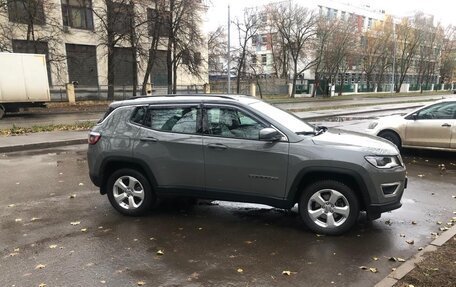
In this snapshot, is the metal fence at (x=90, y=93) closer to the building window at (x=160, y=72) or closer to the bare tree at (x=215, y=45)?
the building window at (x=160, y=72)

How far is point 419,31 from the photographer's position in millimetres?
70625

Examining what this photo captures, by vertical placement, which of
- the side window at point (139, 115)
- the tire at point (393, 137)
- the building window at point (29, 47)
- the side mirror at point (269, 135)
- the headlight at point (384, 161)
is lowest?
the tire at point (393, 137)

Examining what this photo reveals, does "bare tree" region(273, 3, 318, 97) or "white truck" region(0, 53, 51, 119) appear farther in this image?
"bare tree" region(273, 3, 318, 97)

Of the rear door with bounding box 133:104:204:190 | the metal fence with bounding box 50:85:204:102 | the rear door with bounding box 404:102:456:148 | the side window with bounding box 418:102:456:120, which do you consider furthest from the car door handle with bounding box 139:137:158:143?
the metal fence with bounding box 50:85:204:102

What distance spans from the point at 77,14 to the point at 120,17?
886 cm

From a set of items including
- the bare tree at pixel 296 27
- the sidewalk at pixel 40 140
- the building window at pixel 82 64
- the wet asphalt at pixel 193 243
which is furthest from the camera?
the bare tree at pixel 296 27

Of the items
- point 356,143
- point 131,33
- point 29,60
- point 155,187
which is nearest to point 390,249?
point 356,143

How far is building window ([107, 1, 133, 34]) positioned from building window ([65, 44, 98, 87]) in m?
7.32

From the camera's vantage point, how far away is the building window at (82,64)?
135ft

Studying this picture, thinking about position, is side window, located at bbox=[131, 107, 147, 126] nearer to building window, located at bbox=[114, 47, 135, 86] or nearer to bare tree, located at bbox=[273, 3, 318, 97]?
building window, located at bbox=[114, 47, 135, 86]

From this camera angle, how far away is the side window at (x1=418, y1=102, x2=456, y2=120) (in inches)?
392

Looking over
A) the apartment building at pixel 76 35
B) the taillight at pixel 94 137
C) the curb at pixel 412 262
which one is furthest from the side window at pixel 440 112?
the apartment building at pixel 76 35

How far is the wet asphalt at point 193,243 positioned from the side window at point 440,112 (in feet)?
10.8

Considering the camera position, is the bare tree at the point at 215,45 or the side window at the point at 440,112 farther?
the bare tree at the point at 215,45
